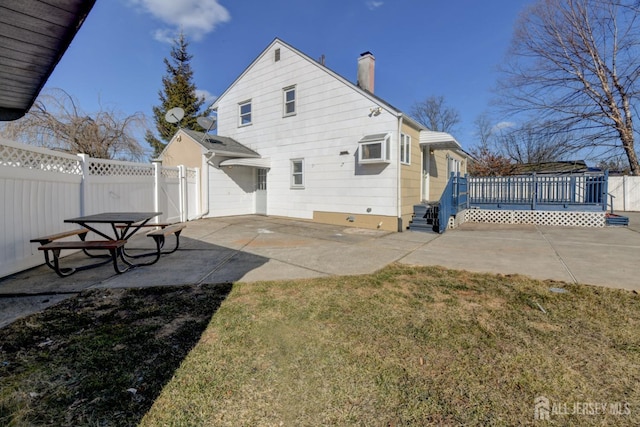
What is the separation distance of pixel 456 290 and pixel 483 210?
31.1ft

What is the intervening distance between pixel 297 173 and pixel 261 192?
8.84ft

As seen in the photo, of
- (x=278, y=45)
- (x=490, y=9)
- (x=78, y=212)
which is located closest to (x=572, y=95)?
(x=490, y=9)

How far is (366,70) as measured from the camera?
1195 centimetres

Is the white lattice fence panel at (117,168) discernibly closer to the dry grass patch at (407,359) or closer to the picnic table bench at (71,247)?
the picnic table bench at (71,247)

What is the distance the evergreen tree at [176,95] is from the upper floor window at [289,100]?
15533mm

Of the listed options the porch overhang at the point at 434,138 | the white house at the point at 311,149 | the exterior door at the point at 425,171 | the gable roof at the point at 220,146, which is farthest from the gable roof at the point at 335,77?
the gable roof at the point at 220,146

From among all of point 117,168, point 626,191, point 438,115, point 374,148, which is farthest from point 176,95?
point 626,191

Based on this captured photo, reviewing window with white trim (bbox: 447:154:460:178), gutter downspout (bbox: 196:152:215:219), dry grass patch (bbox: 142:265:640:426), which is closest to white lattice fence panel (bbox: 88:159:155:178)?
gutter downspout (bbox: 196:152:215:219)

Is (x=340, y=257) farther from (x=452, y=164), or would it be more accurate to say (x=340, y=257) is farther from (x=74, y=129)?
(x=452, y=164)

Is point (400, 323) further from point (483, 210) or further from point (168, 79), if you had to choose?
point (168, 79)

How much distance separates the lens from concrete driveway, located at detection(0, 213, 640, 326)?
4.53m

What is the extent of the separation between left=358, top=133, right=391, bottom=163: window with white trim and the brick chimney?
3.33 metres

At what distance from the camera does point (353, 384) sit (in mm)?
2201

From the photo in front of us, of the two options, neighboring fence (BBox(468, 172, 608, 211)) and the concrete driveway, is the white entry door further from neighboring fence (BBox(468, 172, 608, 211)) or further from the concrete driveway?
neighboring fence (BBox(468, 172, 608, 211))
